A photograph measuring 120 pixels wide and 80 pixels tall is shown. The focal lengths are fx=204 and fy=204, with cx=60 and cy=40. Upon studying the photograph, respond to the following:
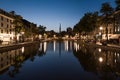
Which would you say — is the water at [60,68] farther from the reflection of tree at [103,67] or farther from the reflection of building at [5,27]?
the reflection of building at [5,27]

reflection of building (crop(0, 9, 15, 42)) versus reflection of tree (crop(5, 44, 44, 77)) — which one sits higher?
reflection of building (crop(0, 9, 15, 42))

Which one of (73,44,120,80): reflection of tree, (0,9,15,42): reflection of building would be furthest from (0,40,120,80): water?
(0,9,15,42): reflection of building

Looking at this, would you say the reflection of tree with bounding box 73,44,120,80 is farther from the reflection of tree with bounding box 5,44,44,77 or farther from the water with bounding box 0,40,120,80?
the reflection of tree with bounding box 5,44,44,77

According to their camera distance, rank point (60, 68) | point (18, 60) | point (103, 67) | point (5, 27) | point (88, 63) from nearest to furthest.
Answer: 1. point (103, 67)
2. point (60, 68)
3. point (88, 63)
4. point (18, 60)
5. point (5, 27)

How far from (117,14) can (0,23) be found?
45295 mm

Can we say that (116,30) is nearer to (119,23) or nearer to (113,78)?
(119,23)

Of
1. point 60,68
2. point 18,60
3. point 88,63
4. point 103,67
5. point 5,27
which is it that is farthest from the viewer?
point 5,27

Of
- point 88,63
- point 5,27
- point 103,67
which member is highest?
point 5,27

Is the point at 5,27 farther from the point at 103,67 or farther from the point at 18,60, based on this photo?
the point at 103,67

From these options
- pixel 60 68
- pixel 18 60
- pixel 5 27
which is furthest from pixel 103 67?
pixel 5 27

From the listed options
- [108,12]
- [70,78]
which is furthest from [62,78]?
[108,12]

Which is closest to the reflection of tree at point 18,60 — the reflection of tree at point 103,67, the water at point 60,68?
the water at point 60,68

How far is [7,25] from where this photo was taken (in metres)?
88.8

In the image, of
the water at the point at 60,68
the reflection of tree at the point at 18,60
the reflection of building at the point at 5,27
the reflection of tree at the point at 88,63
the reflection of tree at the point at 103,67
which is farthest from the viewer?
the reflection of building at the point at 5,27
